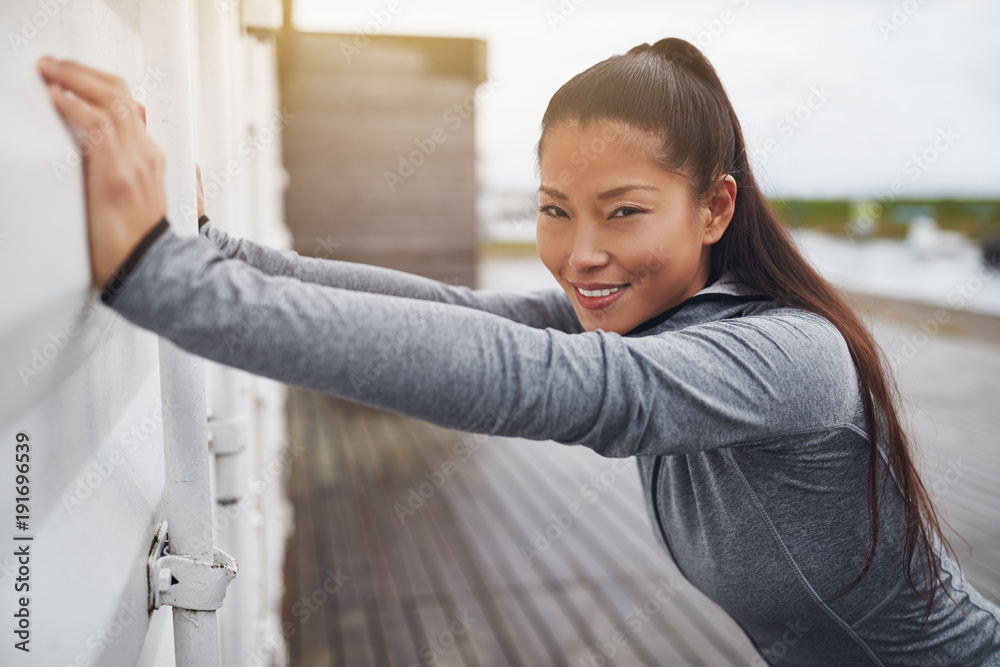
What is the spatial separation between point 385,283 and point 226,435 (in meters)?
0.60

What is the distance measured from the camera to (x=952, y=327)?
31.1 feet

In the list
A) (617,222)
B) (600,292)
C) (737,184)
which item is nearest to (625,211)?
(617,222)

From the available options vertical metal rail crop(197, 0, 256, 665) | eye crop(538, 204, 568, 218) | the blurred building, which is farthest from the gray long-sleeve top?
the blurred building

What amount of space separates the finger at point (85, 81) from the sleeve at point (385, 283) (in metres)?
0.50

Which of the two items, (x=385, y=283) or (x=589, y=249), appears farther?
(x=385, y=283)

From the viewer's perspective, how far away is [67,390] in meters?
0.60

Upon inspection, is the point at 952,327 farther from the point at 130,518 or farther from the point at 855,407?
the point at 130,518

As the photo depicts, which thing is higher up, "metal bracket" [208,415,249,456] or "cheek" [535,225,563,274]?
"cheek" [535,225,563,274]

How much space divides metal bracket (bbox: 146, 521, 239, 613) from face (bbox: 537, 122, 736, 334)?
640 mm

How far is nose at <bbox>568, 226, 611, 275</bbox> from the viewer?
40.1 inches

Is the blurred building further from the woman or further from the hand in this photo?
the hand

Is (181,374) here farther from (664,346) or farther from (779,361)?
(779,361)

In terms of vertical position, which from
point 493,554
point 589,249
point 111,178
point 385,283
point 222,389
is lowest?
point 493,554

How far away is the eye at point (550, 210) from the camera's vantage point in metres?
1.09
